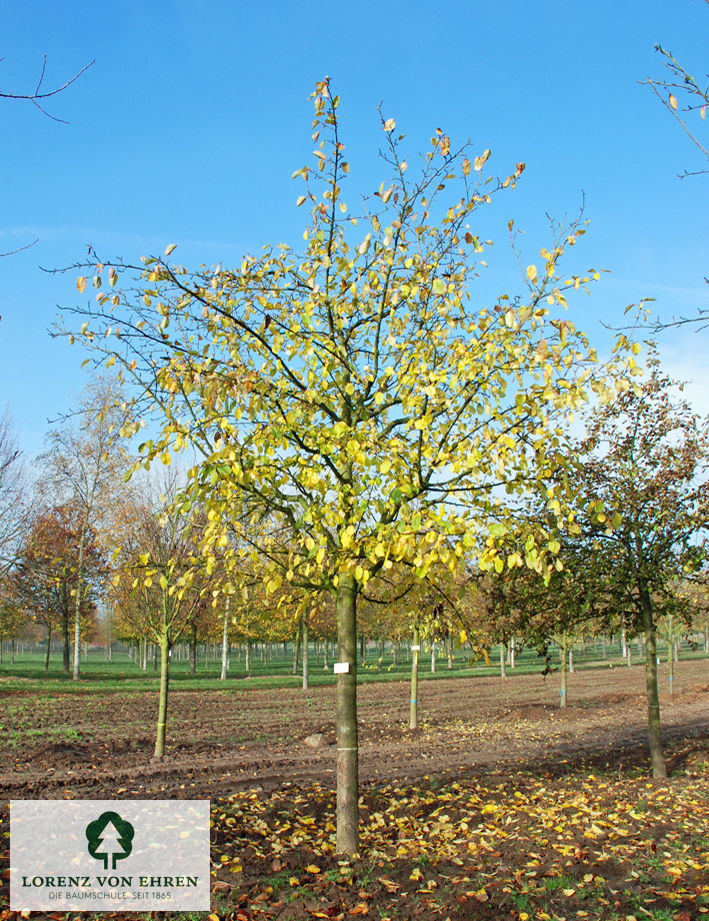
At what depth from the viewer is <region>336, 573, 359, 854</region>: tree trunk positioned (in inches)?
239

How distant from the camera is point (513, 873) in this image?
18.4ft

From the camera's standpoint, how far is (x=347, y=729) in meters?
6.26

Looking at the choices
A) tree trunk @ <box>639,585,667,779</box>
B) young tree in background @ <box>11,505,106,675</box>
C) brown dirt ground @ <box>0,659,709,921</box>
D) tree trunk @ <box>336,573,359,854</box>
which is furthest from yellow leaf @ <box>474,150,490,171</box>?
young tree in background @ <box>11,505,106,675</box>

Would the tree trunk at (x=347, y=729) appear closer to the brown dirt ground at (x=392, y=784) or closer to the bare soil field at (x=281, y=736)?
the brown dirt ground at (x=392, y=784)

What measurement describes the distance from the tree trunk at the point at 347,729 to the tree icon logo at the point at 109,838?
6.15 ft

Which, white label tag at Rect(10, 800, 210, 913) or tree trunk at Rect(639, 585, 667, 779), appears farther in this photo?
tree trunk at Rect(639, 585, 667, 779)

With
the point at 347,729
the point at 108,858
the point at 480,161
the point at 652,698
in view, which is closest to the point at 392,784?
the point at 347,729

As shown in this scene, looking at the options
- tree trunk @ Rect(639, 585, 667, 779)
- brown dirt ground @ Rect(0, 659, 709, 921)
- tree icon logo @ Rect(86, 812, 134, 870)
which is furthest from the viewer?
tree trunk @ Rect(639, 585, 667, 779)

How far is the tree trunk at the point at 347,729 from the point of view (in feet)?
19.9

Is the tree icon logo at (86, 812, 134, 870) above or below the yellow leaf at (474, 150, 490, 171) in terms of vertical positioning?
below

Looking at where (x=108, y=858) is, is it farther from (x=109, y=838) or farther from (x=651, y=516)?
(x=651, y=516)

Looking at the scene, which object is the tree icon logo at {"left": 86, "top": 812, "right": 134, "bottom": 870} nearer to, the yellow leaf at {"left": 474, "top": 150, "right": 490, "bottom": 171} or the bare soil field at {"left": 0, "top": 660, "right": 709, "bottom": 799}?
the bare soil field at {"left": 0, "top": 660, "right": 709, "bottom": 799}

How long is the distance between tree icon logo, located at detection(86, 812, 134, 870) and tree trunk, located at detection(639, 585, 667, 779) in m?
7.51

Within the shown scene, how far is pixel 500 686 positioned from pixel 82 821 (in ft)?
90.3
